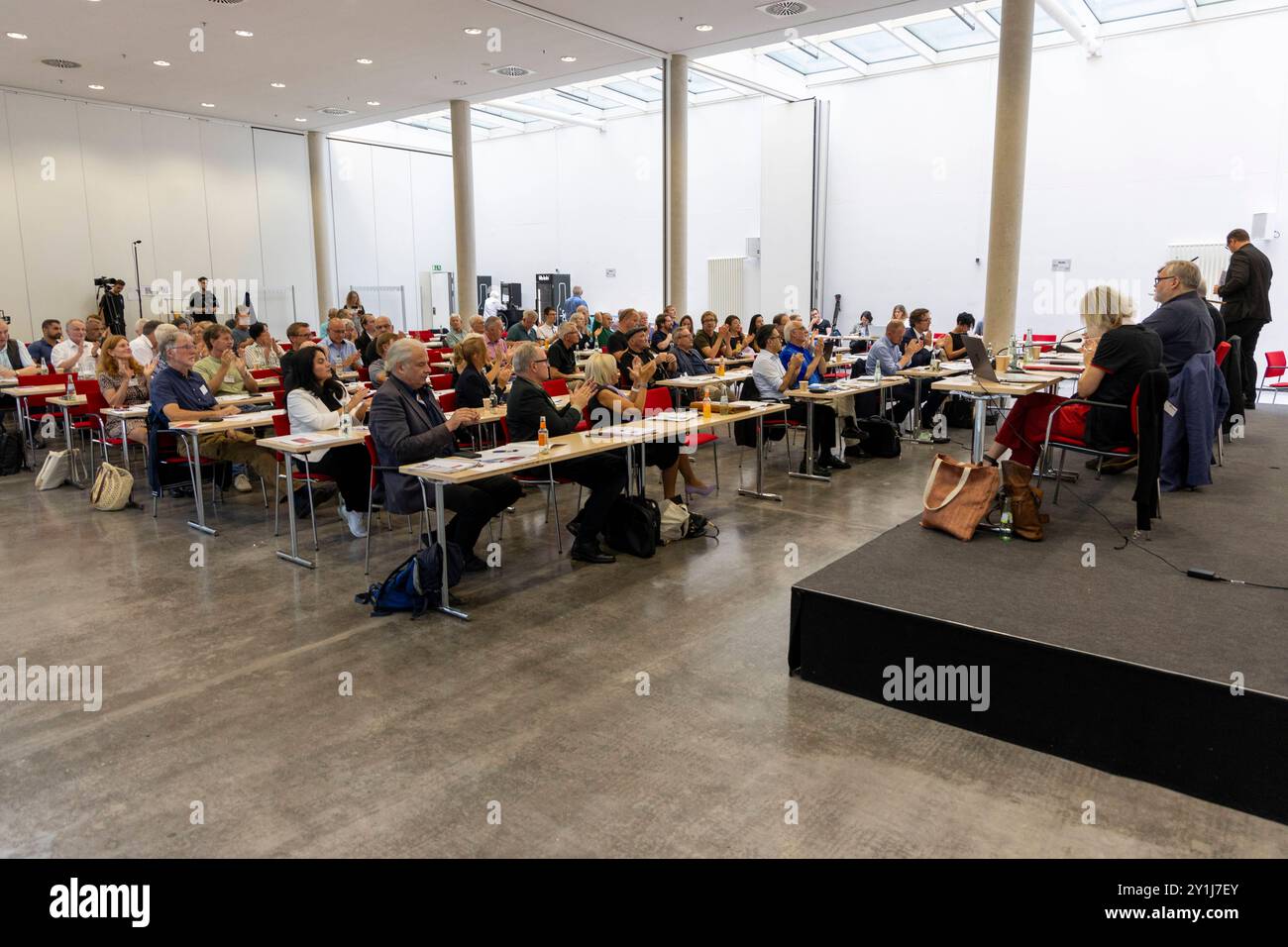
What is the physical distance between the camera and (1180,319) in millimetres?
5359

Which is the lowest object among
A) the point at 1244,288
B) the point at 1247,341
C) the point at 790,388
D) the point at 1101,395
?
the point at 790,388

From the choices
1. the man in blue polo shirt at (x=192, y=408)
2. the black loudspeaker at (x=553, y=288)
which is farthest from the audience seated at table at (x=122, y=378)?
the black loudspeaker at (x=553, y=288)

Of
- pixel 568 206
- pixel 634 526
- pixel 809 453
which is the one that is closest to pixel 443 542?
pixel 634 526

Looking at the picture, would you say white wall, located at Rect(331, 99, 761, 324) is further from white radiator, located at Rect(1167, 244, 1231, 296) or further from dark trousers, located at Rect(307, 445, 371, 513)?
dark trousers, located at Rect(307, 445, 371, 513)

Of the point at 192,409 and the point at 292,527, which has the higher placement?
the point at 192,409

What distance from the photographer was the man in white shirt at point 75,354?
28.7ft

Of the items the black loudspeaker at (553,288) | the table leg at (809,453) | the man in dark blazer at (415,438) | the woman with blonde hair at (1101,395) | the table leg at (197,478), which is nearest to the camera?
the man in dark blazer at (415,438)

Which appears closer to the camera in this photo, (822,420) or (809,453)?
(809,453)

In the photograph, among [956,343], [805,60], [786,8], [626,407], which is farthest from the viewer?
[805,60]

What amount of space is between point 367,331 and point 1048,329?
33.2 feet

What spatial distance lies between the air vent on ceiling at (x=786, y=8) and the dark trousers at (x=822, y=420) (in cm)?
550

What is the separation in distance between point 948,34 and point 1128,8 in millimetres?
2467

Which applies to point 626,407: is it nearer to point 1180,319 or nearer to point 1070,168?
point 1180,319

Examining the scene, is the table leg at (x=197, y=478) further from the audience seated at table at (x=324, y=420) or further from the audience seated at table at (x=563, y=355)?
the audience seated at table at (x=563, y=355)
